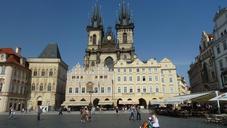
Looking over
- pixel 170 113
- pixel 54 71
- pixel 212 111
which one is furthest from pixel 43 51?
pixel 212 111

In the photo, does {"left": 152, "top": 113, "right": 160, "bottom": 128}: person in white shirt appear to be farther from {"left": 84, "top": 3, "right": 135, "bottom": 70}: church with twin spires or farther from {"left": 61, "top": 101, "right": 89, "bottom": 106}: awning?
{"left": 84, "top": 3, "right": 135, "bottom": 70}: church with twin spires

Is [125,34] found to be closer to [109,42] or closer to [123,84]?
[109,42]

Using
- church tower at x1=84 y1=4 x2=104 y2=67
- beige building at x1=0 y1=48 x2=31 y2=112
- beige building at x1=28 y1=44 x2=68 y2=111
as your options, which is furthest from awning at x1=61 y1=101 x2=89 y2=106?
church tower at x1=84 y1=4 x2=104 y2=67

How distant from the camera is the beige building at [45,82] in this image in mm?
55281

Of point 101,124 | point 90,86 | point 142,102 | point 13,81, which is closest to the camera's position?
point 101,124

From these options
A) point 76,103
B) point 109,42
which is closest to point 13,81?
point 76,103

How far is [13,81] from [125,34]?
43.4 metres

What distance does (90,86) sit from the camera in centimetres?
5603

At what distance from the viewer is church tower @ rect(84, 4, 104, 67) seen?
7350cm

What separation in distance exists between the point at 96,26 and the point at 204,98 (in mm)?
64906

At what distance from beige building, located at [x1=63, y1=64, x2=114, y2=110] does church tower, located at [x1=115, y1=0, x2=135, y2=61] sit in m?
16.9

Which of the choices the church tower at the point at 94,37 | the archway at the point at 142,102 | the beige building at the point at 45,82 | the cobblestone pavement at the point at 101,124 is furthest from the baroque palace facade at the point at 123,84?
the cobblestone pavement at the point at 101,124

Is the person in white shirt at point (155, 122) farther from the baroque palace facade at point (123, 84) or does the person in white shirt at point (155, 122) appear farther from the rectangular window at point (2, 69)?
the rectangular window at point (2, 69)

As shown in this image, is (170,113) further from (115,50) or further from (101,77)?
(115,50)
